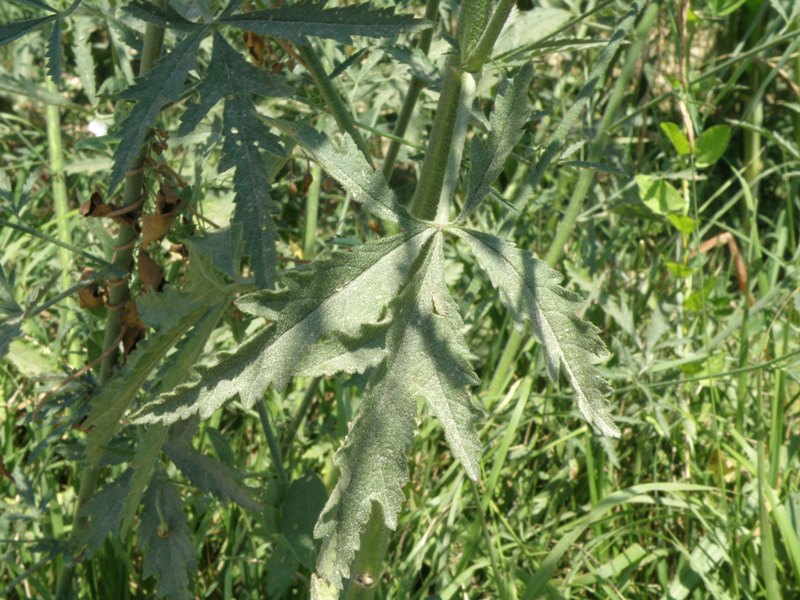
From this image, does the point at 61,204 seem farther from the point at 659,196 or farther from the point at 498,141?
the point at 659,196

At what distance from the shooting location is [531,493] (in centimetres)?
221

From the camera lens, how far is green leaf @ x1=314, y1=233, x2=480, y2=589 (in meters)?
1.20

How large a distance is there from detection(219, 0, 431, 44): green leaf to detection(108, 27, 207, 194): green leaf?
0.23 ft

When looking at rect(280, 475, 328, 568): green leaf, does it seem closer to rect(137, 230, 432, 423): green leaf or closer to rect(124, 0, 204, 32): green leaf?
rect(137, 230, 432, 423): green leaf

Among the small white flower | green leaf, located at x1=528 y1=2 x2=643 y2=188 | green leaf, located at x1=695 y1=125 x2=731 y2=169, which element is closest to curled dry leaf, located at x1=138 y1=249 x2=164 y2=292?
the small white flower

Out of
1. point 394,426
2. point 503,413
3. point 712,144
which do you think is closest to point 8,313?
point 394,426

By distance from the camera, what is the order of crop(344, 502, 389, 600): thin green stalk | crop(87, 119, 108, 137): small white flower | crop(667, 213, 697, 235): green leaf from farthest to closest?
crop(667, 213, 697, 235): green leaf, crop(87, 119, 108, 137): small white flower, crop(344, 502, 389, 600): thin green stalk

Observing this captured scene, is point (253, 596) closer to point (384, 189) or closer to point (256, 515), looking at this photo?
point (256, 515)

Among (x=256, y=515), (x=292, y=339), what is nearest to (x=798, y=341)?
(x=256, y=515)

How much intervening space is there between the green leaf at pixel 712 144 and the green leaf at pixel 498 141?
1114 mm

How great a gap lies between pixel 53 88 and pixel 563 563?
1.44 meters

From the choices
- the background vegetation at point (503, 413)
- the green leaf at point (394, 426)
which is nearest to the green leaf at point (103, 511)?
the background vegetation at point (503, 413)

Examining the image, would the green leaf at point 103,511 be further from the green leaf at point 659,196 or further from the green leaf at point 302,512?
the green leaf at point 659,196

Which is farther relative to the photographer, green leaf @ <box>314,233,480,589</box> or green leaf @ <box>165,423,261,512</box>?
green leaf @ <box>165,423,261,512</box>
